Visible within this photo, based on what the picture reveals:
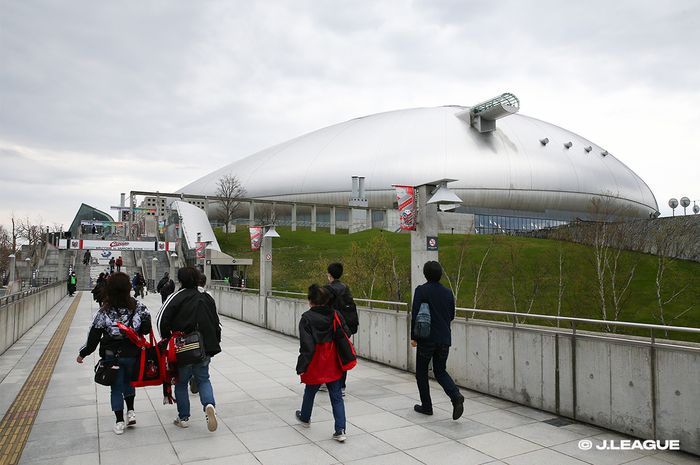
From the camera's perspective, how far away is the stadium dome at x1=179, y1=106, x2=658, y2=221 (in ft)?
227

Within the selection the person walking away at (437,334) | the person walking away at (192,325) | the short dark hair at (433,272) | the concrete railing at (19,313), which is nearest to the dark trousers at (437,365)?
the person walking away at (437,334)

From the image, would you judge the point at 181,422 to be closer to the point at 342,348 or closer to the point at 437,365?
the point at 342,348

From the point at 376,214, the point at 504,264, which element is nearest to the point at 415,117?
the point at 376,214

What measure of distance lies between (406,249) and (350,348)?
36160mm

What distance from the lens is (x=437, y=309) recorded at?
20.0ft

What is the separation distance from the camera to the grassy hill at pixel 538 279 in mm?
25453

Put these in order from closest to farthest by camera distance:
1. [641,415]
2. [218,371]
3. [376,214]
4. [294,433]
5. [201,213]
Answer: [641,415] → [294,433] → [218,371] → [201,213] → [376,214]

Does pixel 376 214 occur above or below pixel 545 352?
above

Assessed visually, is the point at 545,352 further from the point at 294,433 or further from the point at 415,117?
the point at 415,117

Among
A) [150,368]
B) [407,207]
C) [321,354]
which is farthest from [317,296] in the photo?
[407,207]

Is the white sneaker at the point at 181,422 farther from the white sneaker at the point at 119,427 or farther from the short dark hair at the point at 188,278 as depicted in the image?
the short dark hair at the point at 188,278

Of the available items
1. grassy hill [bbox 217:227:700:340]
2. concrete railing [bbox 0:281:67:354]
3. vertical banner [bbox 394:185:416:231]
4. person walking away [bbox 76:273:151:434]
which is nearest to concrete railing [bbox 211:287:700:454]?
vertical banner [bbox 394:185:416:231]

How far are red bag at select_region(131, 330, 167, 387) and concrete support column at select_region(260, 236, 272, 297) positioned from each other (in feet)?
35.9

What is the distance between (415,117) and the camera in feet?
269
